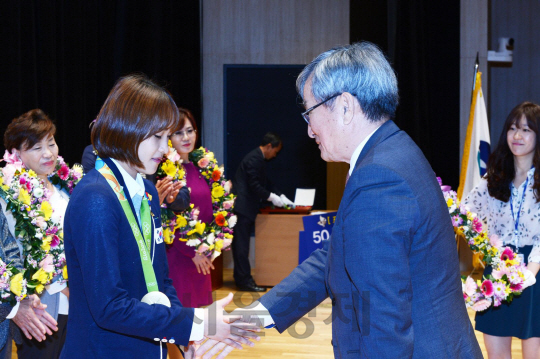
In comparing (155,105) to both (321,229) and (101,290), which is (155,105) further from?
(321,229)

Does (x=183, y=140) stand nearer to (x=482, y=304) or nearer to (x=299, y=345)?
(x=299, y=345)

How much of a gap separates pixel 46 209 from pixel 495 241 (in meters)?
2.36

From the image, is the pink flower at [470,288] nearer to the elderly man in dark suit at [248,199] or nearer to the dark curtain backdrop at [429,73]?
the elderly man in dark suit at [248,199]

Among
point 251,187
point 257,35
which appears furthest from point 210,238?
point 257,35

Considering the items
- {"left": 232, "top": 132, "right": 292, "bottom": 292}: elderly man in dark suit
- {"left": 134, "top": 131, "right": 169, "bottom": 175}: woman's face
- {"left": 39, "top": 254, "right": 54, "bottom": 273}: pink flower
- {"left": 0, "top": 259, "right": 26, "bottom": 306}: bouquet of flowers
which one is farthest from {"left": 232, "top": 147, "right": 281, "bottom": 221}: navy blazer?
{"left": 134, "top": 131, "right": 169, "bottom": 175}: woman's face

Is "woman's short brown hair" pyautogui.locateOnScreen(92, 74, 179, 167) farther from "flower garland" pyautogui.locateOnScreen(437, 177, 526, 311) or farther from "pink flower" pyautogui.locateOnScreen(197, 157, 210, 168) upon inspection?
"pink flower" pyautogui.locateOnScreen(197, 157, 210, 168)

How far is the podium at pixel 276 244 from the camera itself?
6.14 m

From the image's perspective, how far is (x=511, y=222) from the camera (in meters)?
3.06

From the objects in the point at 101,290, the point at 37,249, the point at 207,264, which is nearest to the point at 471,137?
the point at 207,264

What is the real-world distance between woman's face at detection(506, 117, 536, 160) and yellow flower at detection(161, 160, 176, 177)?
2.06 metres

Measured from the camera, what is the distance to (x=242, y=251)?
20.7ft

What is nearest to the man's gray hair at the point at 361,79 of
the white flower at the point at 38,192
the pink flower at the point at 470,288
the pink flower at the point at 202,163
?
the white flower at the point at 38,192

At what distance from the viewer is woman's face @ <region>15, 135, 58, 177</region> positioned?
9.54 ft

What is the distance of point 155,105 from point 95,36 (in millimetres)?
4014
